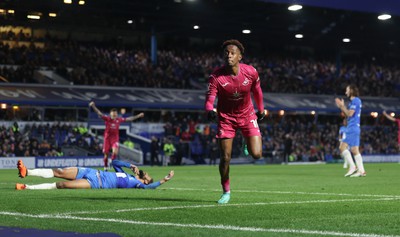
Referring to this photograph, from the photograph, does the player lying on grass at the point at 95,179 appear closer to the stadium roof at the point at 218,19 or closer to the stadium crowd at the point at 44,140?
the stadium crowd at the point at 44,140

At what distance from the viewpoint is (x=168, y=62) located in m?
56.2

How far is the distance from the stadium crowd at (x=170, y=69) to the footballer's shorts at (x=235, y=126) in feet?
115

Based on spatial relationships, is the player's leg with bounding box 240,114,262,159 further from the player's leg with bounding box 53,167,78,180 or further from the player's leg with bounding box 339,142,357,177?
the player's leg with bounding box 339,142,357,177

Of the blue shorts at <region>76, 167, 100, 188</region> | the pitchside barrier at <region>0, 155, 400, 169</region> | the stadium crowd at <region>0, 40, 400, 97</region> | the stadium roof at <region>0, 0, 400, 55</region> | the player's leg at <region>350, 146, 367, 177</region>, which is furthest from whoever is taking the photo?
the stadium roof at <region>0, 0, 400, 55</region>

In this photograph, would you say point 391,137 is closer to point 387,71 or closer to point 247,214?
point 387,71

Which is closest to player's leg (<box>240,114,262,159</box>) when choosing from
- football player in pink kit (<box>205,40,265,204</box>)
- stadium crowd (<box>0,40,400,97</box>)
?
football player in pink kit (<box>205,40,265,204</box>)

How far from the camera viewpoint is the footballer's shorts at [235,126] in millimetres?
12281

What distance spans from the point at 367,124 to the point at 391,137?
3854mm

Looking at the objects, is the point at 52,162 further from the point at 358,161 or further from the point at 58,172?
the point at 58,172

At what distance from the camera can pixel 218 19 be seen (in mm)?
55219

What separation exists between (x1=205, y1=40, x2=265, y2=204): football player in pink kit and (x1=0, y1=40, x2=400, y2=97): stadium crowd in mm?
34921

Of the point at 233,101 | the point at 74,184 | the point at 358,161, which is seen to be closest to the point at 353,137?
the point at 358,161

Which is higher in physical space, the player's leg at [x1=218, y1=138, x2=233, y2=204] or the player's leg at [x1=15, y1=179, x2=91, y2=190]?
the player's leg at [x1=218, y1=138, x2=233, y2=204]

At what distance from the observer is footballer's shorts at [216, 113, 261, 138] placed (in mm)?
12281
